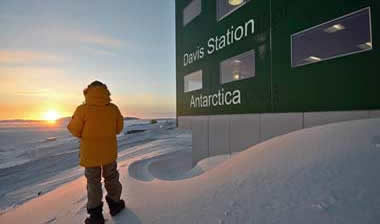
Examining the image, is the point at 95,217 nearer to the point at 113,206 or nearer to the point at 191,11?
the point at 113,206

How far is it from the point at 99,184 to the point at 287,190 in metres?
2.44

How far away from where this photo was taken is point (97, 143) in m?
3.15

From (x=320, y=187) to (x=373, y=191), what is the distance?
1.41ft

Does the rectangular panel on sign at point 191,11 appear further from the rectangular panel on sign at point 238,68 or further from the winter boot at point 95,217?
the winter boot at point 95,217

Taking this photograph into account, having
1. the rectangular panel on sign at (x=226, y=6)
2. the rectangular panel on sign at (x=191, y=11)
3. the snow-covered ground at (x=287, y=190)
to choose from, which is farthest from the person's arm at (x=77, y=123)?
the rectangular panel on sign at (x=191, y=11)

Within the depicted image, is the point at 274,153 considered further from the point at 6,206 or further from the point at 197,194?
the point at 6,206

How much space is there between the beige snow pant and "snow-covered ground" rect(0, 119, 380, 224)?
306mm

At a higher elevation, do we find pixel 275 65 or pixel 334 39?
pixel 334 39

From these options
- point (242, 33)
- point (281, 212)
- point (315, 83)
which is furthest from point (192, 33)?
point (281, 212)

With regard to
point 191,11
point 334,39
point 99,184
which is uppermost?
point 191,11

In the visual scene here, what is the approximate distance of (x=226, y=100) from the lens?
859cm

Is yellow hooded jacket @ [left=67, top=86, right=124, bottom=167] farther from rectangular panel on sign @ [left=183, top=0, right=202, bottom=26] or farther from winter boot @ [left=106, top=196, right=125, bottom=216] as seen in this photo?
rectangular panel on sign @ [left=183, top=0, right=202, bottom=26]

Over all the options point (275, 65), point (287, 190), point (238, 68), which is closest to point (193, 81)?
point (238, 68)

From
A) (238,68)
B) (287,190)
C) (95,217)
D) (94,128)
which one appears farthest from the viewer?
(238,68)
